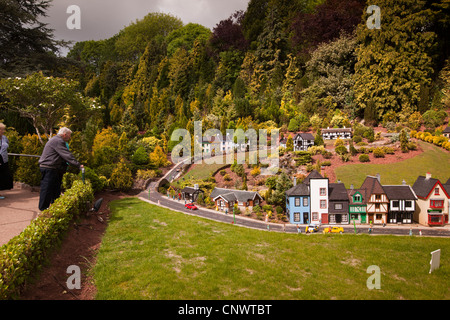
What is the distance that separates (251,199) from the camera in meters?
19.6

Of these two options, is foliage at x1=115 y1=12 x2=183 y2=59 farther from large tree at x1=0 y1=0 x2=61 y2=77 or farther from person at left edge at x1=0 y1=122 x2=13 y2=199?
person at left edge at x1=0 y1=122 x2=13 y2=199

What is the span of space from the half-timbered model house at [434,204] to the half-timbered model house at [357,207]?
339 cm

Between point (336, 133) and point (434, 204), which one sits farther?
point (336, 133)

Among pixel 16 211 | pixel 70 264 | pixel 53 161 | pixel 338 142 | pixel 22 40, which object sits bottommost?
pixel 70 264

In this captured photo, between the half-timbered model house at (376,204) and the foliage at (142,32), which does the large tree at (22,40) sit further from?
the foliage at (142,32)

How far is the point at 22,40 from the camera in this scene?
2219 centimetres

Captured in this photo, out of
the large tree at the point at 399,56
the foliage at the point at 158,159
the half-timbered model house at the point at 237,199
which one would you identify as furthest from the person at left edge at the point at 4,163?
the large tree at the point at 399,56

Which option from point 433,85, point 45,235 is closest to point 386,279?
point 45,235

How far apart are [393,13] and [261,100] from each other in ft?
52.6

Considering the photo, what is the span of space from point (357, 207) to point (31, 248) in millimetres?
16626

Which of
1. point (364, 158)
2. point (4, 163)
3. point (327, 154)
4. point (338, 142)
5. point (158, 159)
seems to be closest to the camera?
point (4, 163)

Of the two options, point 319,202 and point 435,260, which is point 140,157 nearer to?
point 319,202

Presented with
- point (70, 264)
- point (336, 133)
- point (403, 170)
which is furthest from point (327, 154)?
point (70, 264)
